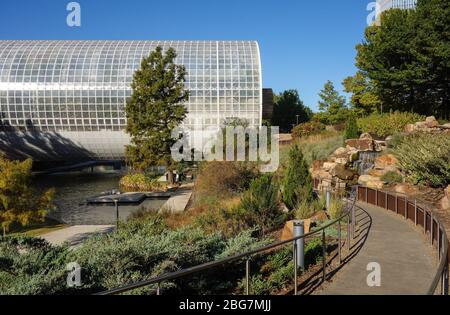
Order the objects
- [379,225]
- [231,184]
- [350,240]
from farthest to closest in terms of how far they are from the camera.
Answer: [231,184], [379,225], [350,240]

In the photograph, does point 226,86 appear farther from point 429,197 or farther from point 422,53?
point 429,197

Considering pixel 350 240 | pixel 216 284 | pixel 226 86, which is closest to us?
pixel 216 284

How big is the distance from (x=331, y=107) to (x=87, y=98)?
37269mm

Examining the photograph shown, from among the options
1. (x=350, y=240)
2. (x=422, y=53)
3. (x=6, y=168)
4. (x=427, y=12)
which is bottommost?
(x=350, y=240)

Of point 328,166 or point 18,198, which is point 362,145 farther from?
point 18,198

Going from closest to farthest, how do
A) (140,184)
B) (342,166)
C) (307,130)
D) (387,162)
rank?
(387,162) < (342,166) < (140,184) < (307,130)

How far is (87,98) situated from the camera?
172ft

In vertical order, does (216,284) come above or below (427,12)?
below

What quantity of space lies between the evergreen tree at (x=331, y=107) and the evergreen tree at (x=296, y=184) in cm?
4892

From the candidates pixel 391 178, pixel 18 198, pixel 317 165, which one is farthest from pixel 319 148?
pixel 18 198

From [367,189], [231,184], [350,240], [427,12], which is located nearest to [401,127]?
[427,12]

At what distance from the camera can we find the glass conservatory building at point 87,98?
5212 centimetres
